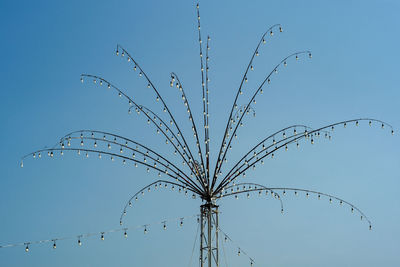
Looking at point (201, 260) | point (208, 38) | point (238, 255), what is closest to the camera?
point (201, 260)

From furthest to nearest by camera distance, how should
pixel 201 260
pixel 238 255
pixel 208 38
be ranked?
pixel 208 38 → pixel 238 255 → pixel 201 260

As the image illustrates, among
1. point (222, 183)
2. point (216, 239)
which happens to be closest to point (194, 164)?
point (222, 183)

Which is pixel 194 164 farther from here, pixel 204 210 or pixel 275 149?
pixel 275 149

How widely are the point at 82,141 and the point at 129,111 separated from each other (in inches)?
52.6

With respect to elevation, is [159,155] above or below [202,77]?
below

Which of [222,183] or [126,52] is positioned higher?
[126,52]

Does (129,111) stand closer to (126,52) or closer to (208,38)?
(126,52)

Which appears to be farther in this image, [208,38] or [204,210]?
[208,38]

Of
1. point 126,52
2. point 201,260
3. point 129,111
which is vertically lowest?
point 201,260

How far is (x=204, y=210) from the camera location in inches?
470

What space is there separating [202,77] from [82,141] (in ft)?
10.3

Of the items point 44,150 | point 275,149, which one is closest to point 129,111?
point 44,150

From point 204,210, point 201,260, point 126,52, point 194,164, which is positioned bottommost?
point 201,260

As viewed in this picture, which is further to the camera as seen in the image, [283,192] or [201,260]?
[283,192]
